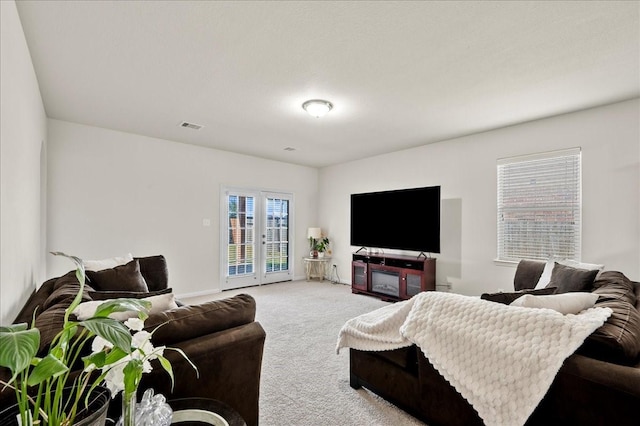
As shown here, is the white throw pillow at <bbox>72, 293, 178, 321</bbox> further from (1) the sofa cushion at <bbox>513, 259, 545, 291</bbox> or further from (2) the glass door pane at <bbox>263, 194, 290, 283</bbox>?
(2) the glass door pane at <bbox>263, 194, 290, 283</bbox>

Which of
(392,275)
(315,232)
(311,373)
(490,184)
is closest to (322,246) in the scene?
(315,232)

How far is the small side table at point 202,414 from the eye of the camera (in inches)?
42.4

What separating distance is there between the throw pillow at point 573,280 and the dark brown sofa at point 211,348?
96.5 inches

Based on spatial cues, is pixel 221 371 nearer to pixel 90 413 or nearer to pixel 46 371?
pixel 90 413

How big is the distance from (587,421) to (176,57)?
3.24 metres

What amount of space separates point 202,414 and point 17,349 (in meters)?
0.74

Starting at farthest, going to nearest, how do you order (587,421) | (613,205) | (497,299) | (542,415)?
(613,205) → (497,299) → (542,415) → (587,421)

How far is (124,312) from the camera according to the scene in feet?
4.28

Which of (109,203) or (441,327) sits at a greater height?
(109,203)

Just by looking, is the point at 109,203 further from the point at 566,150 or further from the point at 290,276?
the point at 566,150

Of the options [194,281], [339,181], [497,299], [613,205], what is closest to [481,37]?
[497,299]

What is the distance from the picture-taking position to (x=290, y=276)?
6.47 m

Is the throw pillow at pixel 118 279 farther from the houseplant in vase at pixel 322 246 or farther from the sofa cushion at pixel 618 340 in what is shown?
the houseplant in vase at pixel 322 246

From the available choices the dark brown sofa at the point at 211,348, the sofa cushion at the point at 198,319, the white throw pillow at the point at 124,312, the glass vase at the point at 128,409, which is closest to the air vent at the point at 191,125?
the dark brown sofa at the point at 211,348
